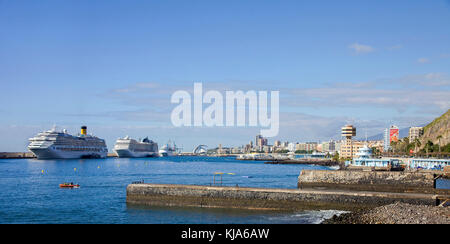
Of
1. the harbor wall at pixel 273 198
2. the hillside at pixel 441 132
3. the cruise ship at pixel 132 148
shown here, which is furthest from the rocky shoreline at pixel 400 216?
the cruise ship at pixel 132 148

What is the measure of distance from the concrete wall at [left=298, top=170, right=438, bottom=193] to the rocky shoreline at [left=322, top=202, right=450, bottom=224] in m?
19.4

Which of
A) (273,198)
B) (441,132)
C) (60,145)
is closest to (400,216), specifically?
(273,198)

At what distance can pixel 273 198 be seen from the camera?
30.2m

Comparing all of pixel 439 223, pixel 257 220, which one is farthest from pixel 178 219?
pixel 439 223

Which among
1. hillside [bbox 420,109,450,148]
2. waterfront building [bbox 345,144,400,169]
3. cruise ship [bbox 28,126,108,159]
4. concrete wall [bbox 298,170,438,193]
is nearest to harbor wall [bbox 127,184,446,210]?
concrete wall [bbox 298,170,438,193]

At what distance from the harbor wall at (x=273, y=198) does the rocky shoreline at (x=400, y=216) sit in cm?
324

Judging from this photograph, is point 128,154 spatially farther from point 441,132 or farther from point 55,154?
point 441,132
